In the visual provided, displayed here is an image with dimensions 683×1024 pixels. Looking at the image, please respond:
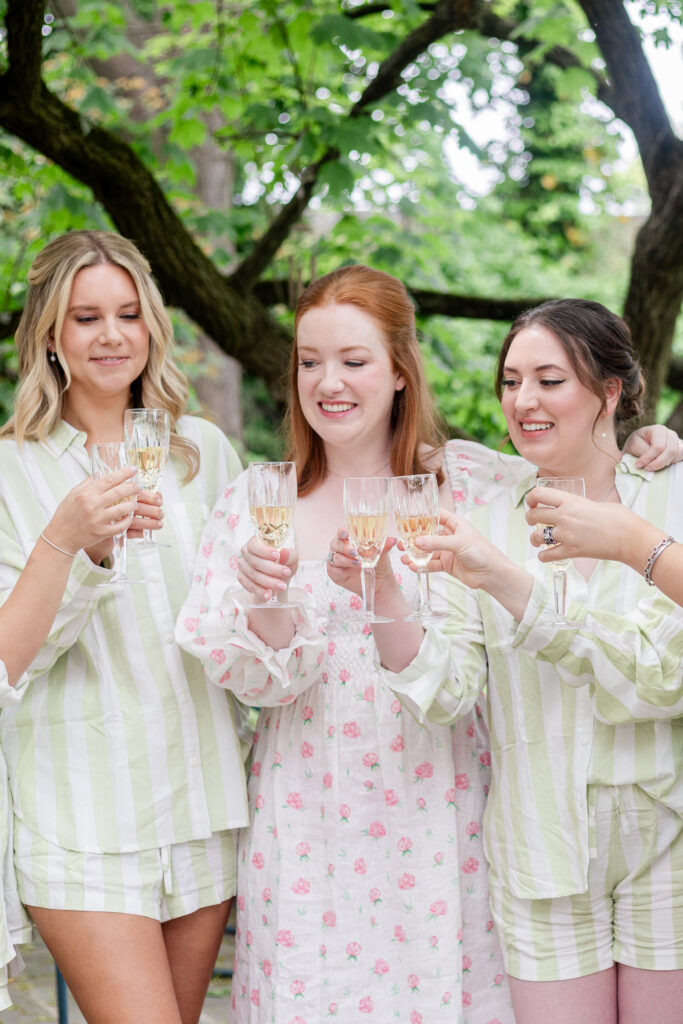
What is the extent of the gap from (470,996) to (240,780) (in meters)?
0.78

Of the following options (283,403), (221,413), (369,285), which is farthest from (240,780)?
(221,413)

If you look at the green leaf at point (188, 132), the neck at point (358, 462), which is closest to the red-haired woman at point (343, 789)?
the neck at point (358, 462)

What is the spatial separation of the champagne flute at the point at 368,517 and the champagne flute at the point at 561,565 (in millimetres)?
320

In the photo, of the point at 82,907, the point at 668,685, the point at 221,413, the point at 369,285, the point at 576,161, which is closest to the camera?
the point at 668,685

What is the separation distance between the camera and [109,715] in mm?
2713

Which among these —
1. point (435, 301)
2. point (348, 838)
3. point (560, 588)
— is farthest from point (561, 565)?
point (435, 301)

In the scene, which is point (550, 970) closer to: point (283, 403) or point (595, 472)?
point (595, 472)

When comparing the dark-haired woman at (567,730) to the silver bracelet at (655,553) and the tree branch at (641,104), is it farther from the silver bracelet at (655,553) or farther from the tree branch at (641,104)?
the tree branch at (641,104)

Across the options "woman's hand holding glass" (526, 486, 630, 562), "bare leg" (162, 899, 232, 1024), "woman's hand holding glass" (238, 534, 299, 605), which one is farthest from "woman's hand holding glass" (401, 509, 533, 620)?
"bare leg" (162, 899, 232, 1024)

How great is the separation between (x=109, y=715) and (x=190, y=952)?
641 millimetres

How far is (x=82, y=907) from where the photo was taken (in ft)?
8.44

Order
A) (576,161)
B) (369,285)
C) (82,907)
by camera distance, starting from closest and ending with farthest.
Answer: (82,907)
(369,285)
(576,161)

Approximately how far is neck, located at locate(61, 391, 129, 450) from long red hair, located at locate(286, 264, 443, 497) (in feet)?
1.57

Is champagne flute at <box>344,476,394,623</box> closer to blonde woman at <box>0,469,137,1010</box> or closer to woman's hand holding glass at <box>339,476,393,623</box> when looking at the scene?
woman's hand holding glass at <box>339,476,393,623</box>
